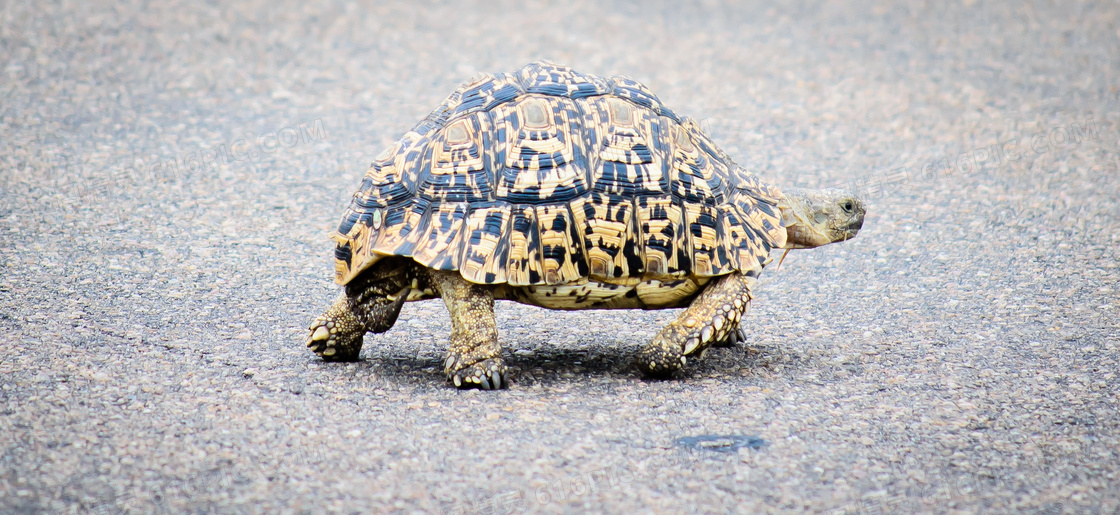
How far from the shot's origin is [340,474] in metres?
3.91

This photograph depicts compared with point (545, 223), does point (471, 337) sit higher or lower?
lower

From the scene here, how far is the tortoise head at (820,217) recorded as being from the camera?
217 inches

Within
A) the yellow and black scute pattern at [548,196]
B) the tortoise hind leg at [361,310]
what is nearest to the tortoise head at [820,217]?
the yellow and black scute pattern at [548,196]

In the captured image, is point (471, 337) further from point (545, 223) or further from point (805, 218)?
point (805, 218)

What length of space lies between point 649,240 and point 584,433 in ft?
3.26

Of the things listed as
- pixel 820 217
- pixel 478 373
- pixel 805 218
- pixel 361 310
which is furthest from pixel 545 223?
pixel 820 217

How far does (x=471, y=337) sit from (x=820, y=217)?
2.07 m

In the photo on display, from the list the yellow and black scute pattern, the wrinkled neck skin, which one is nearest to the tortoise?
the yellow and black scute pattern

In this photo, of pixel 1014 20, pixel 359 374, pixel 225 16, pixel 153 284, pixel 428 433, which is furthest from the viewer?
pixel 1014 20

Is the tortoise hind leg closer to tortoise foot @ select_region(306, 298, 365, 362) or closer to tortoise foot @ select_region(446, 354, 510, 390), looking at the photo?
tortoise foot @ select_region(306, 298, 365, 362)

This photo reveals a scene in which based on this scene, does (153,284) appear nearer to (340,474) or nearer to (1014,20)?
(340,474)

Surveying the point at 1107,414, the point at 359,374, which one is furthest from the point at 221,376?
the point at 1107,414

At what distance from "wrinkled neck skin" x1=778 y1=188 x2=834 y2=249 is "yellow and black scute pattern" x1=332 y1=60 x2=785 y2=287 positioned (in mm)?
472

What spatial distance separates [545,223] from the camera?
→ 4.67m
